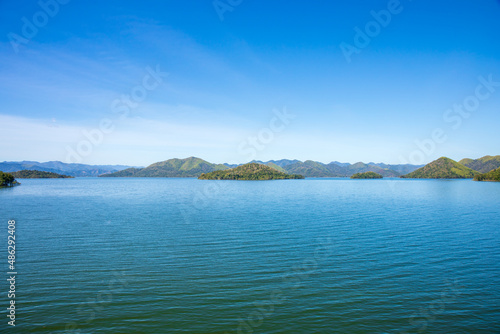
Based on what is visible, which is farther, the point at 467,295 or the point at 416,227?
the point at 416,227

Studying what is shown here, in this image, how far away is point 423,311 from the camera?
49.3 ft

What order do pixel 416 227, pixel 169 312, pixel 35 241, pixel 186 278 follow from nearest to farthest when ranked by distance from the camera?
pixel 169 312 → pixel 186 278 → pixel 35 241 → pixel 416 227

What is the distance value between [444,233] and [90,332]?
38.2 m

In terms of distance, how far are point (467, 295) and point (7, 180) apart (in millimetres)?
184004

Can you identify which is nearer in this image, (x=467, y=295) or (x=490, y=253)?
(x=467, y=295)

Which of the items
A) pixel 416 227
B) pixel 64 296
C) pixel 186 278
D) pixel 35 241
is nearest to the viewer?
pixel 64 296

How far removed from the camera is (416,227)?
3675 centimetres

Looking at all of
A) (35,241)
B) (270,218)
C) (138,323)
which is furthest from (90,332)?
(270,218)

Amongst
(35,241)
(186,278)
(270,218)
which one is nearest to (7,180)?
(35,241)

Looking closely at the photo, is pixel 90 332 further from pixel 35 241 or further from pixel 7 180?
pixel 7 180

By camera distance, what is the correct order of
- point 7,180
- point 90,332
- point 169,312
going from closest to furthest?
point 90,332
point 169,312
point 7,180

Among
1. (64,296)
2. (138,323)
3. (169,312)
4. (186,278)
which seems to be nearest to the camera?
(138,323)

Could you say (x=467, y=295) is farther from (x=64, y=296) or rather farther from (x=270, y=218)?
(x=270, y=218)

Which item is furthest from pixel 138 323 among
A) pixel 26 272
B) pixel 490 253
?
pixel 490 253
